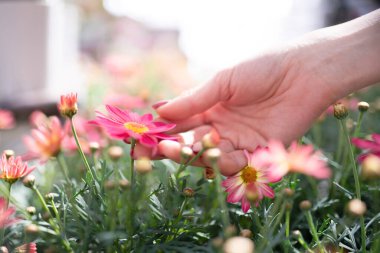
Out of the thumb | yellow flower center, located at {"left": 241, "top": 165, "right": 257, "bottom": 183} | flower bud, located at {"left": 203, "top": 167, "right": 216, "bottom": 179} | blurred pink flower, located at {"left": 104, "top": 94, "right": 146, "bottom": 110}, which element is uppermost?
the thumb

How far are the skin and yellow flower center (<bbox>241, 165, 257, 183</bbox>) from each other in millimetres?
94

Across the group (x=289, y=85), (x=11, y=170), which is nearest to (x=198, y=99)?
(x=289, y=85)

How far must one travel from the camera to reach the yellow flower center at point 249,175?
584mm

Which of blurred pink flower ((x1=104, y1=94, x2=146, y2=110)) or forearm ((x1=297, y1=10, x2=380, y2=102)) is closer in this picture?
forearm ((x1=297, y1=10, x2=380, y2=102))

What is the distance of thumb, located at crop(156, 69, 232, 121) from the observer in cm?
75

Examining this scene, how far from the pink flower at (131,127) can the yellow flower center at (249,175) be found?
101 millimetres

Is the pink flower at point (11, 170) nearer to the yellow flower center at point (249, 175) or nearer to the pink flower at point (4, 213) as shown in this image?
the pink flower at point (4, 213)

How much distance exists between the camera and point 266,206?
1.90ft

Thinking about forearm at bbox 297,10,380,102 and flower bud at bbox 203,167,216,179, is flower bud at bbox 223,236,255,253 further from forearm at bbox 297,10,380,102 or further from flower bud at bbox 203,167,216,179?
forearm at bbox 297,10,380,102

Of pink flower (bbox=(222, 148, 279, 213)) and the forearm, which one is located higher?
the forearm

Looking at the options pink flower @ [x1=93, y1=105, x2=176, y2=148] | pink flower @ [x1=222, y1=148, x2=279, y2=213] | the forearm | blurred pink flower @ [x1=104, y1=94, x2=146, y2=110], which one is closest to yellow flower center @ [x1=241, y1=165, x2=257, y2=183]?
pink flower @ [x1=222, y1=148, x2=279, y2=213]

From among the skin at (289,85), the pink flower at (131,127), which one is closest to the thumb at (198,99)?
the skin at (289,85)

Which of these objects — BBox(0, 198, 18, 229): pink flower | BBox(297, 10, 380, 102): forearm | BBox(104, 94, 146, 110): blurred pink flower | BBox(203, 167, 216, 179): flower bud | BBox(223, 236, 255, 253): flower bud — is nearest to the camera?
BBox(223, 236, 255, 253): flower bud

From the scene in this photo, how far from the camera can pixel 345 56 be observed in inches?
28.3
